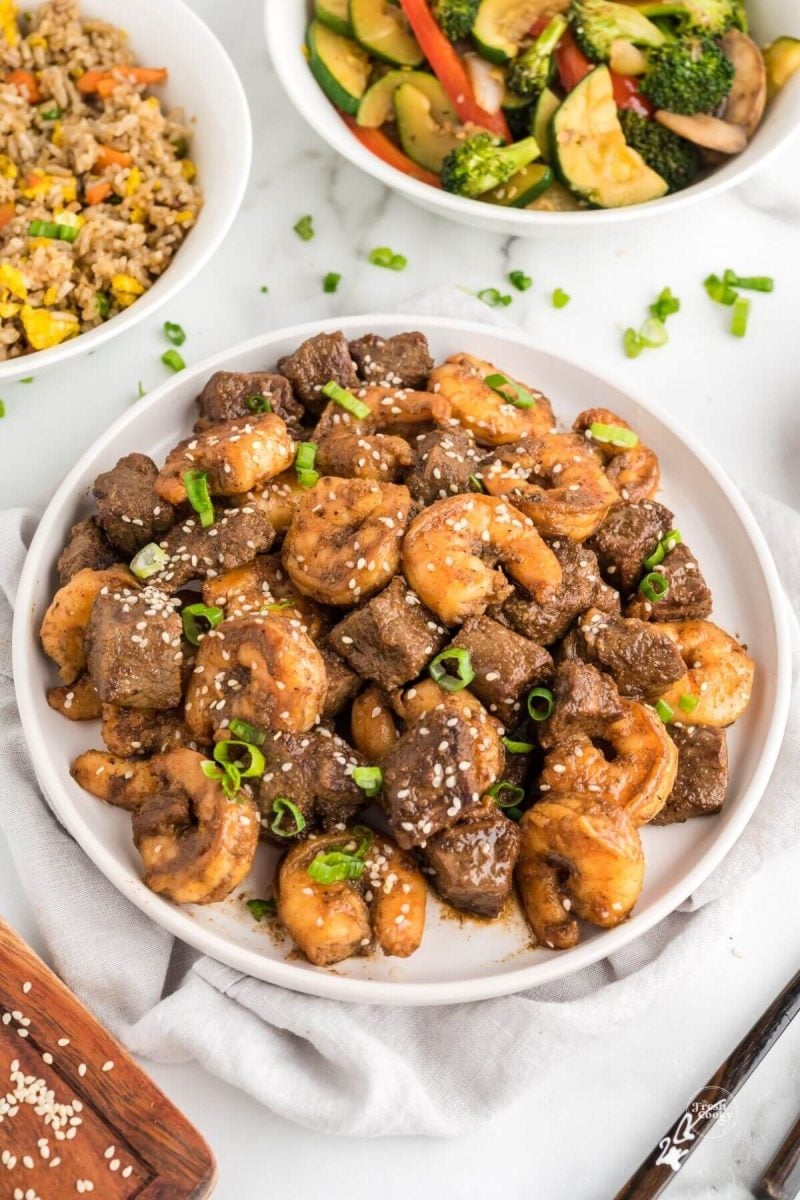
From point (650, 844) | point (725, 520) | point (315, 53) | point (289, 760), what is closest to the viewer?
point (289, 760)

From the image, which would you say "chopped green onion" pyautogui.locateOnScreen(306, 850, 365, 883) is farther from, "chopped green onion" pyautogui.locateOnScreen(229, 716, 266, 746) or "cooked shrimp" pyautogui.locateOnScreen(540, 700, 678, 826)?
"cooked shrimp" pyautogui.locateOnScreen(540, 700, 678, 826)

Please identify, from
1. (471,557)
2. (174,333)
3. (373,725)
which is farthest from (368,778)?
(174,333)

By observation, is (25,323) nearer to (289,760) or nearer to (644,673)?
(289,760)

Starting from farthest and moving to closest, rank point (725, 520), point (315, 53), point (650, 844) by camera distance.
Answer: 1. point (315, 53)
2. point (725, 520)
3. point (650, 844)

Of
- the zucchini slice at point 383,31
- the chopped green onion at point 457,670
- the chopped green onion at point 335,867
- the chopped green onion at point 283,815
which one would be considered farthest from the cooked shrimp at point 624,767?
the zucchini slice at point 383,31

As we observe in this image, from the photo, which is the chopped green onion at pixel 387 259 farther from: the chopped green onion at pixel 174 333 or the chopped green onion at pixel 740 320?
the chopped green onion at pixel 740 320

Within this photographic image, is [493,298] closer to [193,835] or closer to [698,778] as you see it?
[698,778]

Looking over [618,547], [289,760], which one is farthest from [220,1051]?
[618,547]

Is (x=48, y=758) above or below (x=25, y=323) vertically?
below
